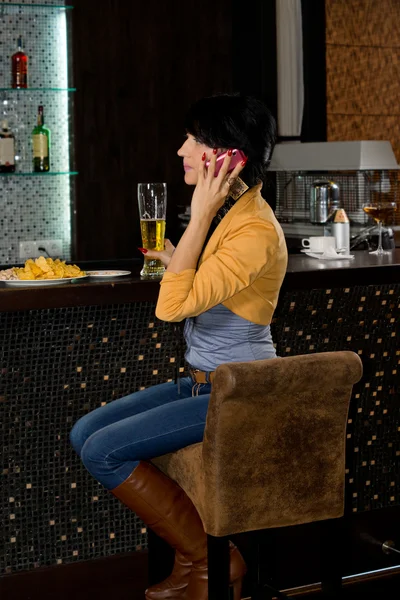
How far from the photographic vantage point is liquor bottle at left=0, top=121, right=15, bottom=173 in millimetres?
4730

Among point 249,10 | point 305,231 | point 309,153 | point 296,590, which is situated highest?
point 249,10

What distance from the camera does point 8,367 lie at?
8.47ft

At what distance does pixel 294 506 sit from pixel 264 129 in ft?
3.00

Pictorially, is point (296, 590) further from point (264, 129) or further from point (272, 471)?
point (264, 129)

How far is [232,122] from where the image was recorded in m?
2.23

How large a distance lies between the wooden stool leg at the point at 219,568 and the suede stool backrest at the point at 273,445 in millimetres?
32

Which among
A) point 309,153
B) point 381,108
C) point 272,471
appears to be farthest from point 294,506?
point 381,108

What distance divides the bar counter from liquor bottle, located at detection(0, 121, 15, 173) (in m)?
2.08

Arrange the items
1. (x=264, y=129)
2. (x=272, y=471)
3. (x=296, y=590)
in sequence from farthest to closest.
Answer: (x=296, y=590)
(x=264, y=129)
(x=272, y=471)

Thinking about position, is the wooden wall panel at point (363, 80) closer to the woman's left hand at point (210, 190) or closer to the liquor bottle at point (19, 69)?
the liquor bottle at point (19, 69)

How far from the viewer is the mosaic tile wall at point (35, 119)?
4746mm

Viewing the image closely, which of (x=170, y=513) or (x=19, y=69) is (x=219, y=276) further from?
(x=19, y=69)

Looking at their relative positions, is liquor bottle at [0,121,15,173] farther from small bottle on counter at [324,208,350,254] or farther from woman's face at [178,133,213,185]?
woman's face at [178,133,213,185]

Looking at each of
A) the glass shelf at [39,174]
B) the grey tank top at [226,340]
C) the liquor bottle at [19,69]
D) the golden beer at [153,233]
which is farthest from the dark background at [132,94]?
the grey tank top at [226,340]
